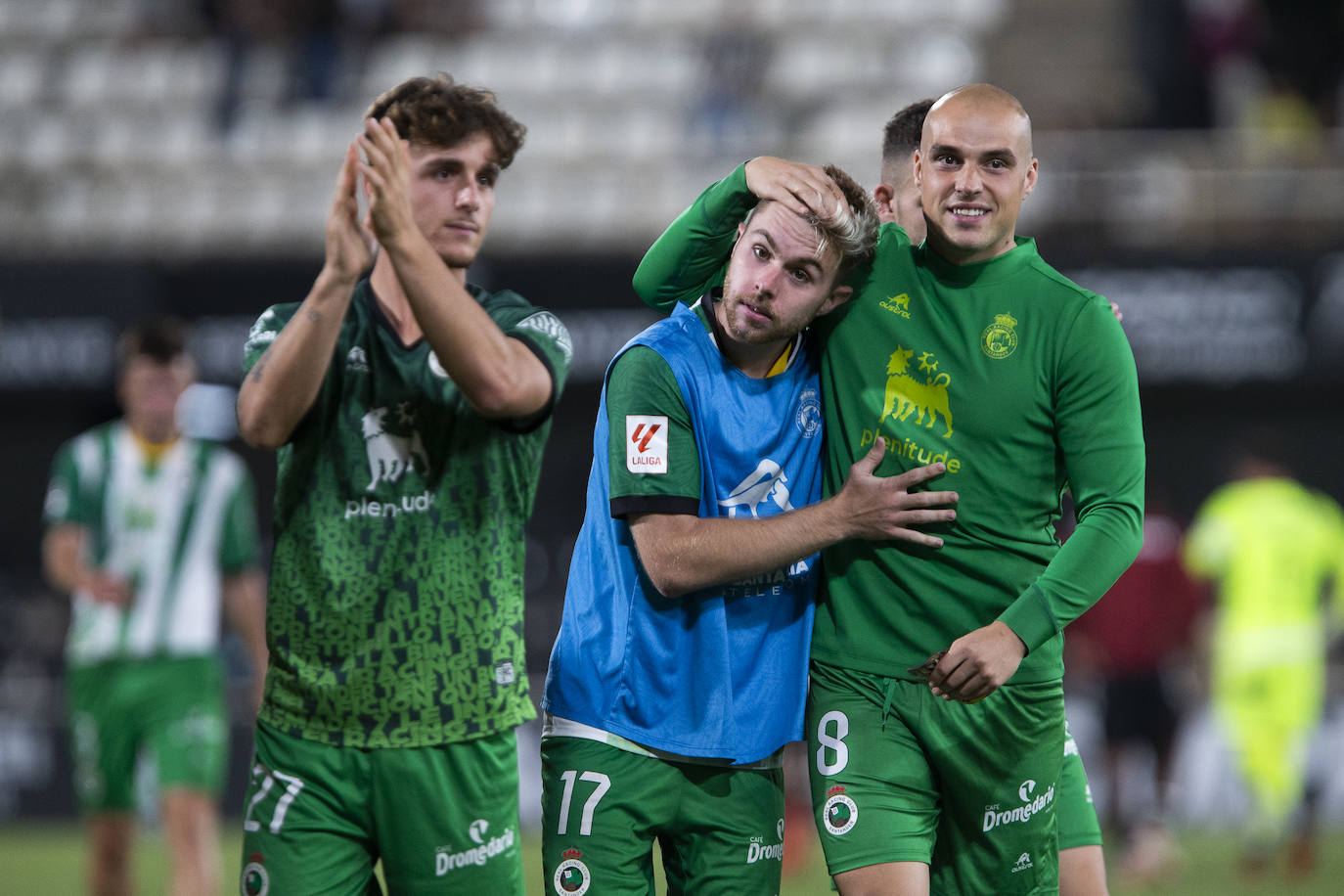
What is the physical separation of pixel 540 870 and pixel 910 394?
5.97 m

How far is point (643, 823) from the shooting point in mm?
3324

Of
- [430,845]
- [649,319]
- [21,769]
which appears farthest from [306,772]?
[21,769]

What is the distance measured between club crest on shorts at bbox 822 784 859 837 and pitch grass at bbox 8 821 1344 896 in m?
3.75

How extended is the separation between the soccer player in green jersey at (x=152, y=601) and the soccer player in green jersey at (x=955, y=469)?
327 centimetres

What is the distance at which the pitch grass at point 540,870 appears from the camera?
8273 millimetres

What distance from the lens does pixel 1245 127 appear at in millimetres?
12789

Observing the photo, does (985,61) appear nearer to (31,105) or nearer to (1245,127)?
(1245,127)

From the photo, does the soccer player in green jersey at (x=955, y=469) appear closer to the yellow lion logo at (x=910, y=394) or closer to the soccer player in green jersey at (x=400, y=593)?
the yellow lion logo at (x=910, y=394)

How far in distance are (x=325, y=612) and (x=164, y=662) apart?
10.9 ft

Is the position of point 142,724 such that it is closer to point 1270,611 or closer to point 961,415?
point 961,415

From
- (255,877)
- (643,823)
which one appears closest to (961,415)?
(643,823)

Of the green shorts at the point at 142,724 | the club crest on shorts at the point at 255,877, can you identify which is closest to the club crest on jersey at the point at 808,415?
the club crest on shorts at the point at 255,877

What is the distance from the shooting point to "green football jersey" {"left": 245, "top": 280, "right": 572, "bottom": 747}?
331 centimetres

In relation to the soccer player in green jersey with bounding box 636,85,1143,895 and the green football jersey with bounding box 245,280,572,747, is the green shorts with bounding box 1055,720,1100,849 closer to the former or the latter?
the soccer player in green jersey with bounding box 636,85,1143,895
